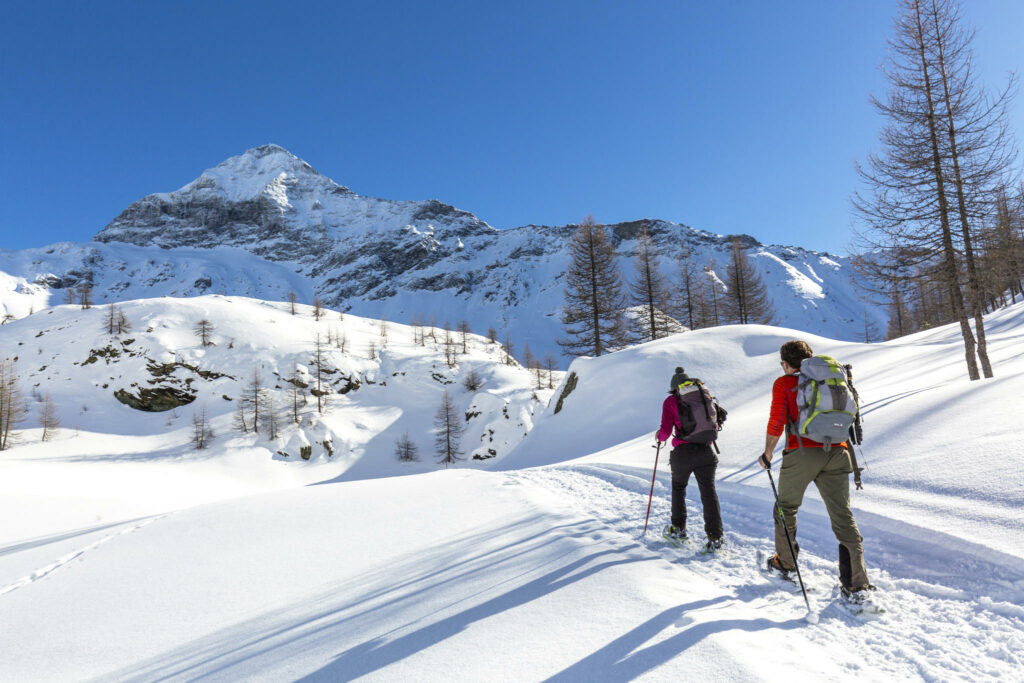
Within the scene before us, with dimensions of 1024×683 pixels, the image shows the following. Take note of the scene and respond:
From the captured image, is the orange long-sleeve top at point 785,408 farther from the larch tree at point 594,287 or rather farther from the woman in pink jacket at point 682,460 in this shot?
the larch tree at point 594,287

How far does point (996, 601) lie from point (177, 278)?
200 meters

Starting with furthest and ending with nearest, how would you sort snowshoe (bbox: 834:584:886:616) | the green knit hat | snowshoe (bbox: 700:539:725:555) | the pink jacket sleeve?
the green knit hat < the pink jacket sleeve < snowshoe (bbox: 700:539:725:555) < snowshoe (bbox: 834:584:886:616)

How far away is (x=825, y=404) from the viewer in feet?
11.5

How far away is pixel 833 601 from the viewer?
343 cm

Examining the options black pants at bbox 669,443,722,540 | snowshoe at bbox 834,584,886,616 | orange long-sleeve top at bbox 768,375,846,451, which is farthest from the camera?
black pants at bbox 669,443,722,540

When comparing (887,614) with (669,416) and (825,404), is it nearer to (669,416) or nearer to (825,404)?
(825,404)

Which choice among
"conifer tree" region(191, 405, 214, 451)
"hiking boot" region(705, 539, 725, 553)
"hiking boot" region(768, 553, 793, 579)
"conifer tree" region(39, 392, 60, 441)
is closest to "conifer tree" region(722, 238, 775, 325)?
"hiking boot" region(705, 539, 725, 553)

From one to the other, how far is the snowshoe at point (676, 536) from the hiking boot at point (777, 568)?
90 cm

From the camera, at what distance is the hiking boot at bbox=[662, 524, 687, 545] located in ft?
15.8

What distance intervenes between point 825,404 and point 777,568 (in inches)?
66.2

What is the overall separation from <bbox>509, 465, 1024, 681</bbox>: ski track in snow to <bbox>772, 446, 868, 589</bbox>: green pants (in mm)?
264

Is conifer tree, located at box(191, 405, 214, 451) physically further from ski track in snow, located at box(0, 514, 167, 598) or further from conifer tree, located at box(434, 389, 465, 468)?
ski track in snow, located at box(0, 514, 167, 598)

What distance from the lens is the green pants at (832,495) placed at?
3469mm

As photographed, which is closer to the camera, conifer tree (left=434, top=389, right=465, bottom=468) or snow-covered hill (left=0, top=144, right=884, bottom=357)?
conifer tree (left=434, top=389, right=465, bottom=468)
